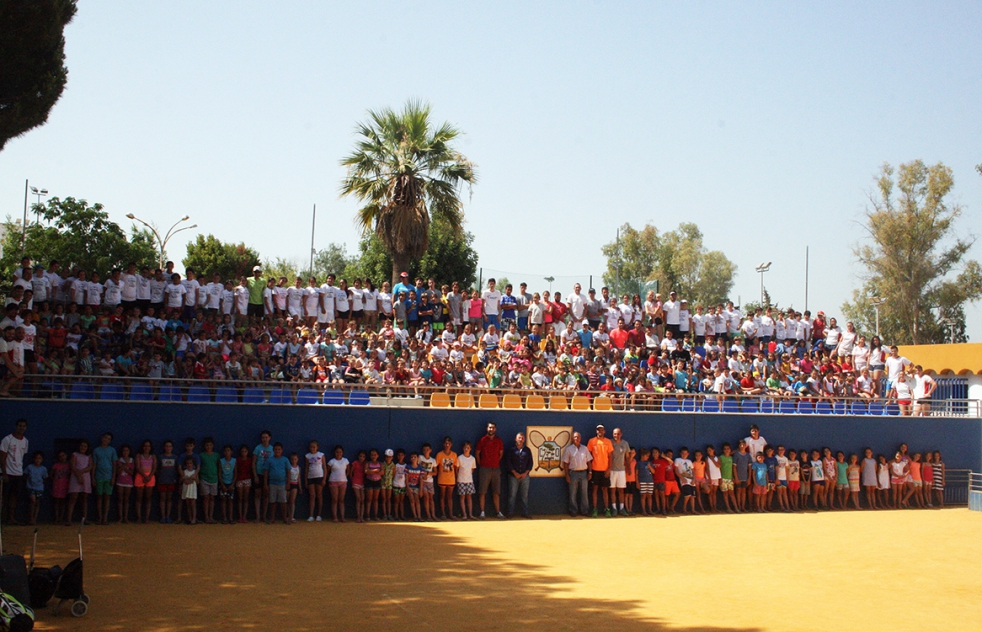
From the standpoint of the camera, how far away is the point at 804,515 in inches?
824

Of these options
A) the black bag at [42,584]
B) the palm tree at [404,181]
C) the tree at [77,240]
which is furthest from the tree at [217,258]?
the black bag at [42,584]

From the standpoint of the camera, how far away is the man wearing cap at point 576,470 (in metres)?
19.5

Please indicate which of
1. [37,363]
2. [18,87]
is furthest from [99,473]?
[18,87]

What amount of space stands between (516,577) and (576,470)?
24.5 ft

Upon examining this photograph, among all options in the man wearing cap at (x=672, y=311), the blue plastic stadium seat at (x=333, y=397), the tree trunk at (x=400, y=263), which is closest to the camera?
the blue plastic stadium seat at (x=333, y=397)

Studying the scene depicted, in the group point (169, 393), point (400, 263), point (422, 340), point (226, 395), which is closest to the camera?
point (169, 393)

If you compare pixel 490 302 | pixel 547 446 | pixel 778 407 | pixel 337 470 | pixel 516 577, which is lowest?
pixel 516 577

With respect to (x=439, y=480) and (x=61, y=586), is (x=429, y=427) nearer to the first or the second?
(x=439, y=480)

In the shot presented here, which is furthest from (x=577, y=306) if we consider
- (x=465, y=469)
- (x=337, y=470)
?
(x=337, y=470)

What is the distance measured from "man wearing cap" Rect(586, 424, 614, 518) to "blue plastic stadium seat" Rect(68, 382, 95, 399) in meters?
9.91

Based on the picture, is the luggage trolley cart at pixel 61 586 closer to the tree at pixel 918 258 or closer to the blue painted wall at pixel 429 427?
the blue painted wall at pixel 429 427

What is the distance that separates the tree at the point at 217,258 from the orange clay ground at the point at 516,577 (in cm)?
2881

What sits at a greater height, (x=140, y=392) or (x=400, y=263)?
(x=400, y=263)

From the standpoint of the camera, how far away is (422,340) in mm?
21438
